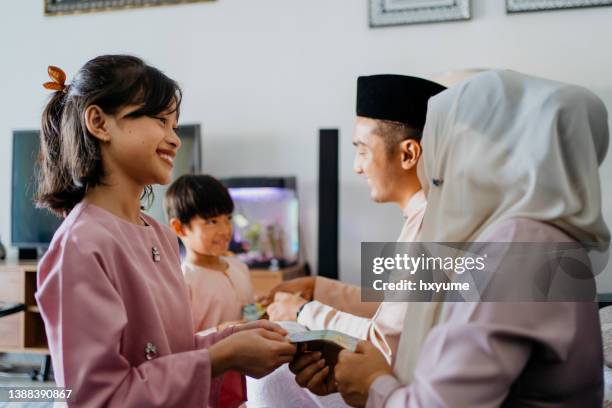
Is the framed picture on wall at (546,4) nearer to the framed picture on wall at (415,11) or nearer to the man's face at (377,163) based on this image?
the framed picture on wall at (415,11)

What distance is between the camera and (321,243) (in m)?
3.18

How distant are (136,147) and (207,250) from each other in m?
1.20

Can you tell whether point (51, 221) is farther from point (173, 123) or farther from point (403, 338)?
point (403, 338)

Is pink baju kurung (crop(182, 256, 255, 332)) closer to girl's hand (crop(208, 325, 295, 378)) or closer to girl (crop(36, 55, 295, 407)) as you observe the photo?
girl (crop(36, 55, 295, 407))

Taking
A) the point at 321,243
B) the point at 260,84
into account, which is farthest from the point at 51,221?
the point at 321,243

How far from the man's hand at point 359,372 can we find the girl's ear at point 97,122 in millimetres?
679

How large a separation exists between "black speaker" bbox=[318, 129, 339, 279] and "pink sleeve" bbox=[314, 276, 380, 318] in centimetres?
84

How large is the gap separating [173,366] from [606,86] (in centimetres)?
323

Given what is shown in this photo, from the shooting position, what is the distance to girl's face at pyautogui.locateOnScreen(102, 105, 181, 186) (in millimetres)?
1308

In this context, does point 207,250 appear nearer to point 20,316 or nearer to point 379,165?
point 379,165

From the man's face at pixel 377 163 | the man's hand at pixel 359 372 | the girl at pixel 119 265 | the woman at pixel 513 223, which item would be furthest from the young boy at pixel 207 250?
the woman at pixel 513 223

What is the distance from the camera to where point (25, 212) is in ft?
14.0

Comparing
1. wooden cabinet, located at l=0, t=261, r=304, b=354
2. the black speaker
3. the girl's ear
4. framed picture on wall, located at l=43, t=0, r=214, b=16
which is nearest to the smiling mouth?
the girl's ear

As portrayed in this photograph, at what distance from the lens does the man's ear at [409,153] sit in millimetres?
1870
